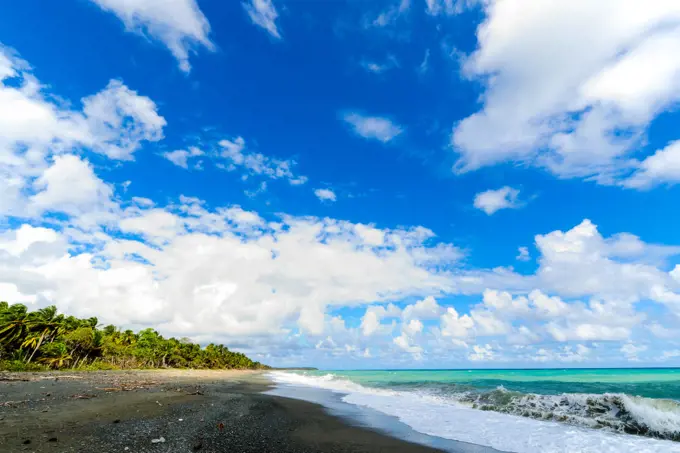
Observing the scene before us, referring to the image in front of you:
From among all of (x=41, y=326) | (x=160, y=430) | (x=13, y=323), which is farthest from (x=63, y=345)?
(x=160, y=430)

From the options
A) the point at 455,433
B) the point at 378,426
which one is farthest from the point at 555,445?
the point at 378,426

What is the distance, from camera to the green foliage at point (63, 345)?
2014 inches

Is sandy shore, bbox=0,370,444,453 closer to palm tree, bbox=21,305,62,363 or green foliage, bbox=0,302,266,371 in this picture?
green foliage, bbox=0,302,266,371

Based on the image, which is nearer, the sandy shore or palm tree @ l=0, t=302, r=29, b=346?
the sandy shore

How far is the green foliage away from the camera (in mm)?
51156

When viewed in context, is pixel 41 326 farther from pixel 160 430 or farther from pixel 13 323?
pixel 160 430

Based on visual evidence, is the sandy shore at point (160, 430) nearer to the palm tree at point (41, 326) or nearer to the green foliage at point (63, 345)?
the green foliage at point (63, 345)

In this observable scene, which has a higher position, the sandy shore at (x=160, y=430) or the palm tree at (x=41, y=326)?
the palm tree at (x=41, y=326)

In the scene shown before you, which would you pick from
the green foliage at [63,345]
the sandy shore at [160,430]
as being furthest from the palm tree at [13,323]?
the sandy shore at [160,430]

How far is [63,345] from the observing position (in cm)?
5581

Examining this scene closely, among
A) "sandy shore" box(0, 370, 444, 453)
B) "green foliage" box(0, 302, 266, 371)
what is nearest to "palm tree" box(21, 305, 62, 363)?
"green foliage" box(0, 302, 266, 371)

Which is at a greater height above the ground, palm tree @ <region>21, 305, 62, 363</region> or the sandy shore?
palm tree @ <region>21, 305, 62, 363</region>

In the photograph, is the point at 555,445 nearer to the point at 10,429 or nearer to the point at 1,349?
the point at 10,429

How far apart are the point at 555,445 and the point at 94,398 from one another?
20.4 metres
